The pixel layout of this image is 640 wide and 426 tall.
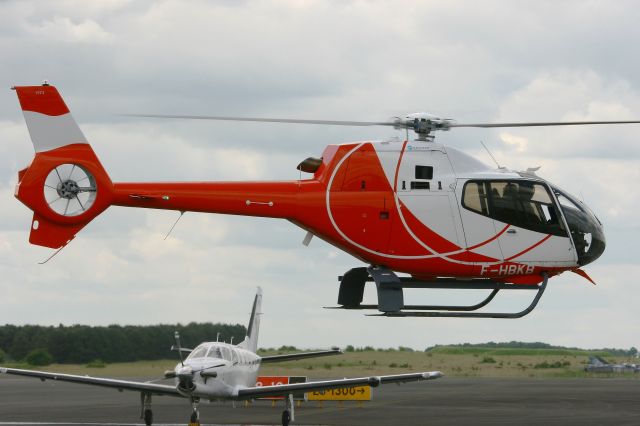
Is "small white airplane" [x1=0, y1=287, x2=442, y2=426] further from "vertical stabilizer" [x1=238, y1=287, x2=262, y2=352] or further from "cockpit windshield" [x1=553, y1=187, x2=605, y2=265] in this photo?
"cockpit windshield" [x1=553, y1=187, x2=605, y2=265]

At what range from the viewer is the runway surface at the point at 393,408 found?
37.5m

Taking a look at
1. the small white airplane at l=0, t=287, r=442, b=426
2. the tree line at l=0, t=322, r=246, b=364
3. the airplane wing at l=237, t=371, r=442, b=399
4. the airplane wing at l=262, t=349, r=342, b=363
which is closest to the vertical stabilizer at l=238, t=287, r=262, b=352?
the airplane wing at l=262, t=349, r=342, b=363

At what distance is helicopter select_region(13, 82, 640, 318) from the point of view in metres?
21.1

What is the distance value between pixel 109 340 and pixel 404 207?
50.4 m

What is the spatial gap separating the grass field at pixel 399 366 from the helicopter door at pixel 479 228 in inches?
1786

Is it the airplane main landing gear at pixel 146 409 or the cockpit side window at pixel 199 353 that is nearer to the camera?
the airplane main landing gear at pixel 146 409

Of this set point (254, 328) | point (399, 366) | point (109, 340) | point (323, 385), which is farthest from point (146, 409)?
point (399, 366)

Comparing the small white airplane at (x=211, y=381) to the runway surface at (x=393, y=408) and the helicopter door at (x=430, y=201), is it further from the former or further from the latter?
the helicopter door at (x=430, y=201)

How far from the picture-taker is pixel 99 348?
6925cm

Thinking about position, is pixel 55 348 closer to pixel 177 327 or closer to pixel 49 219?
pixel 177 327

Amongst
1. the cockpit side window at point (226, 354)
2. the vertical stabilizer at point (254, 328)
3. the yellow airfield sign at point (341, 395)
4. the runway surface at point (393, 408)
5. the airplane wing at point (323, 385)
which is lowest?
the runway surface at point (393, 408)

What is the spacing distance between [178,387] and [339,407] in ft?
45.2

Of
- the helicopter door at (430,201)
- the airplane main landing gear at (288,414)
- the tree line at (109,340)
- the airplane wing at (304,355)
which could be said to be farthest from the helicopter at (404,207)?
the tree line at (109,340)

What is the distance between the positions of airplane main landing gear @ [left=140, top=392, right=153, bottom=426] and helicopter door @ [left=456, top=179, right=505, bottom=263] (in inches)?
592
